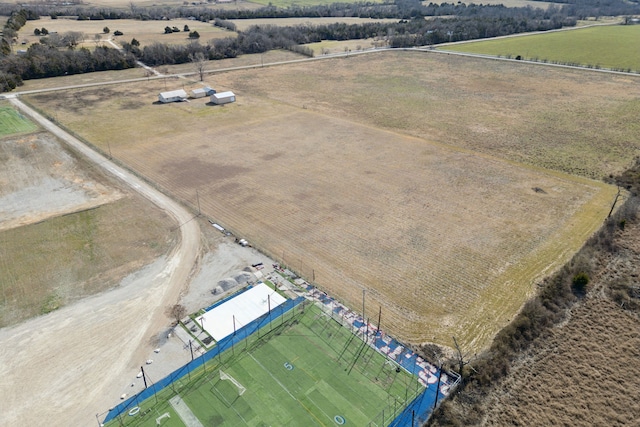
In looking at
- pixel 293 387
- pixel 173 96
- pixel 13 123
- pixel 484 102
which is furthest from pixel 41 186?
pixel 484 102

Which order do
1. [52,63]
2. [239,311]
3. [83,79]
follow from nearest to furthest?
[239,311], [52,63], [83,79]

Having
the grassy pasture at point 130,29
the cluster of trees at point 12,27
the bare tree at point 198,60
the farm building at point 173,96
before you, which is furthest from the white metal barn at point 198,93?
the grassy pasture at point 130,29

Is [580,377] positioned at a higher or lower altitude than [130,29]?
lower

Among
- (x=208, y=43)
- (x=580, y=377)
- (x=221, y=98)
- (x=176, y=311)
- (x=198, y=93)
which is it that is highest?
(x=208, y=43)

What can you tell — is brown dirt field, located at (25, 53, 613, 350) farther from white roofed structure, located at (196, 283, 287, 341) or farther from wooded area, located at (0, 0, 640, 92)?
wooded area, located at (0, 0, 640, 92)

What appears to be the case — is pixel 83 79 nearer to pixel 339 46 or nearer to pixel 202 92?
pixel 202 92

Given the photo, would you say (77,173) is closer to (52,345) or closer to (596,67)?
(52,345)

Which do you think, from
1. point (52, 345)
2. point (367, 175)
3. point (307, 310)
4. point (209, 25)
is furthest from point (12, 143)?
point (209, 25)
